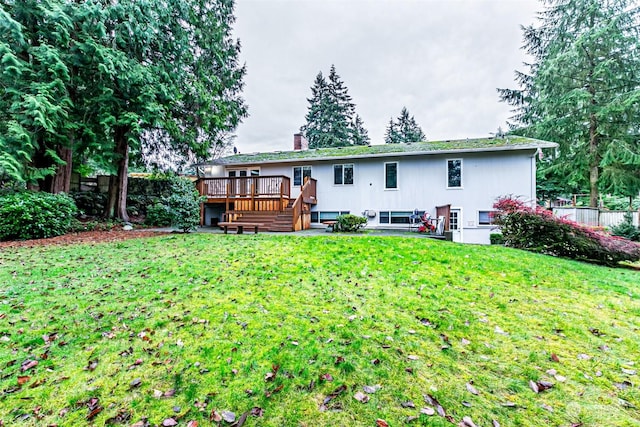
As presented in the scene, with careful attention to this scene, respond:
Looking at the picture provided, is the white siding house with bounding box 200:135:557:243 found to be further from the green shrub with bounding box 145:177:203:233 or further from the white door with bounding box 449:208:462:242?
the green shrub with bounding box 145:177:203:233

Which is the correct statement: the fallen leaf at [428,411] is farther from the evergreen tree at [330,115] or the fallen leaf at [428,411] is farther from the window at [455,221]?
the evergreen tree at [330,115]

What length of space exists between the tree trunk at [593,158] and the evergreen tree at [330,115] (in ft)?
69.0

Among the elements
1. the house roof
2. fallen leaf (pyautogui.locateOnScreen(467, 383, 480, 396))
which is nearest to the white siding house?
the house roof

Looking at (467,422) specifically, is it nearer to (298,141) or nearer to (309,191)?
(309,191)

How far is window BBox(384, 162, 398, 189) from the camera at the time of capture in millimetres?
14195

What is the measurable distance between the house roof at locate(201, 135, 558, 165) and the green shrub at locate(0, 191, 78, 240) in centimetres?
835

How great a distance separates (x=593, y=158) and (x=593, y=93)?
3.92 metres

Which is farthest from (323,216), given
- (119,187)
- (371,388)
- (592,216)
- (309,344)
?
(592,216)

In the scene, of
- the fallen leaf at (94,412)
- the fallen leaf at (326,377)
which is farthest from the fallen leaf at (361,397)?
the fallen leaf at (94,412)

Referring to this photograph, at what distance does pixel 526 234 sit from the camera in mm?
8922

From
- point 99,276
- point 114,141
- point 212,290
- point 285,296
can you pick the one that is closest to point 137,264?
point 99,276

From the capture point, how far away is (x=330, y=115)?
33.2 m

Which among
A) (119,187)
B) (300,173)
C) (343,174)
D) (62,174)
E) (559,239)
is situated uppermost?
(300,173)

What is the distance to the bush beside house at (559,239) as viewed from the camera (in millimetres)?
7986
